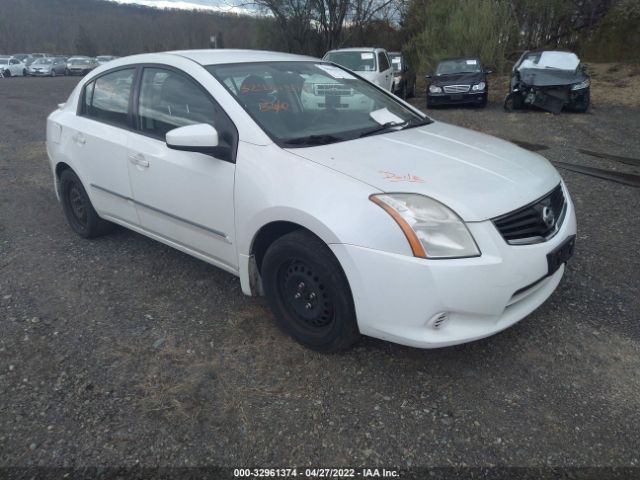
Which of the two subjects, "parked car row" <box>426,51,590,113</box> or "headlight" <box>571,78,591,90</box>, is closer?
"headlight" <box>571,78,591,90</box>

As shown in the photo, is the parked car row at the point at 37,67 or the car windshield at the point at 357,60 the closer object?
the car windshield at the point at 357,60

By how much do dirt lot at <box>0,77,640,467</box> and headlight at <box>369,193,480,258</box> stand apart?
76 centimetres

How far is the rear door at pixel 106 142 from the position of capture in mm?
3689

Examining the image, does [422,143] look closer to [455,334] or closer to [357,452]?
[455,334]

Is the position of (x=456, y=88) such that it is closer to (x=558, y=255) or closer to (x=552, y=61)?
(x=552, y=61)

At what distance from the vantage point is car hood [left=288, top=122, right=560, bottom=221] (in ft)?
8.02

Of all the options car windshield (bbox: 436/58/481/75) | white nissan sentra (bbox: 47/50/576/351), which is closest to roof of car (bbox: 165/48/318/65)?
white nissan sentra (bbox: 47/50/576/351)

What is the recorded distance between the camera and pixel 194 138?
2.83m

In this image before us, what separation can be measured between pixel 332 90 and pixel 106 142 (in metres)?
1.75

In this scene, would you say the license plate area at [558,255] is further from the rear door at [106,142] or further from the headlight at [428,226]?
the rear door at [106,142]

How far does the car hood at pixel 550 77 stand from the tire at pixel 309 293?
429 inches

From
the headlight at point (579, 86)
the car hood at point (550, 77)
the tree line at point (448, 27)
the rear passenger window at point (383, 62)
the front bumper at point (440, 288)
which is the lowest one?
the front bumper at point (440, 288)

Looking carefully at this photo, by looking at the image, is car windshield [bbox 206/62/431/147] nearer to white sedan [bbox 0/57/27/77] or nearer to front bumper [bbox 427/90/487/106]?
front bumper [bbox 427/90/487/106]

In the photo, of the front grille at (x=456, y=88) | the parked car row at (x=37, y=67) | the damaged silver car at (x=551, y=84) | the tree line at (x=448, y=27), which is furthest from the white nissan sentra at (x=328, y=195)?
the parked car row at (x=37, y=67)
